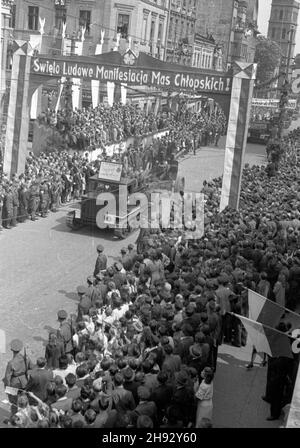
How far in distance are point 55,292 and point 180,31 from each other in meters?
47.8

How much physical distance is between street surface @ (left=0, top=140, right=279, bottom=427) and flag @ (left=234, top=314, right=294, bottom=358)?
1.44 metres

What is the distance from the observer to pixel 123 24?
144 feet

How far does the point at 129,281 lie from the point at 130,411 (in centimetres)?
438

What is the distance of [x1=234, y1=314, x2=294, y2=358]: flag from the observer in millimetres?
8008

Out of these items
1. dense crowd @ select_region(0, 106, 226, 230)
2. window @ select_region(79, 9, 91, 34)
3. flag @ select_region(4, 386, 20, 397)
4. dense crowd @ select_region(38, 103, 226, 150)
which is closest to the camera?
flag @ select_region(4, 386, 20, 397)

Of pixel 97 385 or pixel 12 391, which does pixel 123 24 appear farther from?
pixel 97 385

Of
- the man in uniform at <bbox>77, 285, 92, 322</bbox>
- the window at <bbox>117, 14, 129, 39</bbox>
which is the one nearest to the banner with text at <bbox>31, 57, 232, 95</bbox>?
the man in uniform at <bbox>77, 285, 92, 322</bbox>

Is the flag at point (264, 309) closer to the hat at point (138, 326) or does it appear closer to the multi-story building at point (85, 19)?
the hat at point (138, 326)

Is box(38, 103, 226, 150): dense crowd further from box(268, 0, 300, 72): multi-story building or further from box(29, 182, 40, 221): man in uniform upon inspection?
box(268, 0, 300, 72): multi-story building

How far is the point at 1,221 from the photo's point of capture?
17.6 metres

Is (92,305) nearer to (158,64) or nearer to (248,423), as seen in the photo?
(248,423)

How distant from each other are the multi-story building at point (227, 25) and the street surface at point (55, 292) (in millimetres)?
59131

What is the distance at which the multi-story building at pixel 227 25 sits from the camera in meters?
75.0

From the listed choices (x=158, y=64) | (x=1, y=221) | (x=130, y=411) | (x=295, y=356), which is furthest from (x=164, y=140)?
(x=130, y=411)
